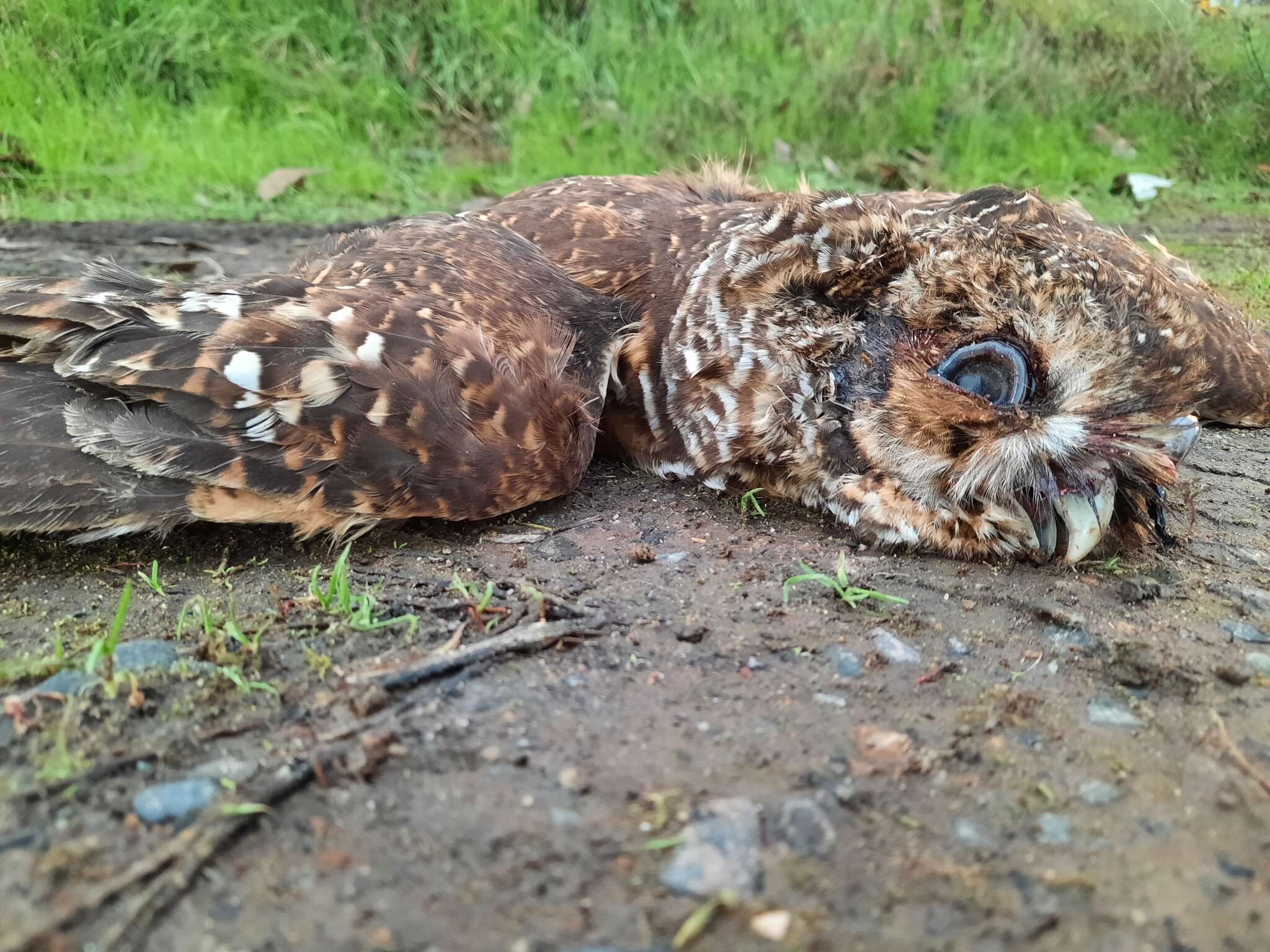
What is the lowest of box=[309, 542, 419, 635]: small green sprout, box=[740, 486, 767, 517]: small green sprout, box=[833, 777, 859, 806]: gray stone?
box=[740, 486, 767, 517]: small green sprout

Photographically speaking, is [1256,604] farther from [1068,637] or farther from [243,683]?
[243,683]

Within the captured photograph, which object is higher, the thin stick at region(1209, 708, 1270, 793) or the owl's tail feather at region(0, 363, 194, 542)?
the owl's tail feather at region(0, 363, 194, 542)

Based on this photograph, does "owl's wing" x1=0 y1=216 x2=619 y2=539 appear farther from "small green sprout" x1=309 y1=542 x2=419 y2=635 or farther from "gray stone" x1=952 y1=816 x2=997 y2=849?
"gray stone" x1=952 y1=816 x2=997 y2=849

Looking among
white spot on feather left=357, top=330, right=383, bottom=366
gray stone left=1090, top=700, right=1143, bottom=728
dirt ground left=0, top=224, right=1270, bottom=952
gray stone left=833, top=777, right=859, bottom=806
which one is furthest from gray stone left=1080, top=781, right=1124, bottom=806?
white spot on feather left=357, top=330, right=383, bottom=366

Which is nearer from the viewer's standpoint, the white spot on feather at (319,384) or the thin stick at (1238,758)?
the thin stick at (1238,758)

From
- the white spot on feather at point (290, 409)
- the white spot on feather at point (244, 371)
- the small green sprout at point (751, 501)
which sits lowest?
the small green sprout at point (751, 501)

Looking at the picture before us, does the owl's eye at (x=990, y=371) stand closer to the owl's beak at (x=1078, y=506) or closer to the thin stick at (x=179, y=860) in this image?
the owl's beak at (x=1078, y=506)

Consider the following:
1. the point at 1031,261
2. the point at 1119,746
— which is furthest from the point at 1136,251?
the point at 1119,746

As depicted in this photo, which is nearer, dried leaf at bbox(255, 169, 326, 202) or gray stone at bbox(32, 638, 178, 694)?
gray stone at bbox(32, 638, 178, 694)

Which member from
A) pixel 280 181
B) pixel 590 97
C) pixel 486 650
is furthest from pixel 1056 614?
pixel 590 97

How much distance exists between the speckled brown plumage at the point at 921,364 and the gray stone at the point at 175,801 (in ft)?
5.14

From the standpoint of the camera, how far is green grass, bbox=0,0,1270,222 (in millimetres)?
5602

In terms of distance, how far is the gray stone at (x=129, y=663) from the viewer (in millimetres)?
1396

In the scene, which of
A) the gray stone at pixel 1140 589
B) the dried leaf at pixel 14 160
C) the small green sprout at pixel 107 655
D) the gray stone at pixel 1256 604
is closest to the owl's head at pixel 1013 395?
the gray stone at pixel 1140 589
